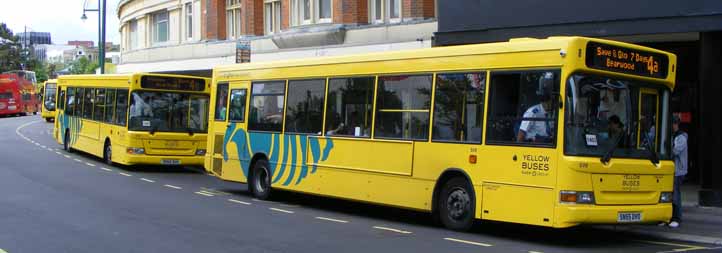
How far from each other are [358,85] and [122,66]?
3135 cm

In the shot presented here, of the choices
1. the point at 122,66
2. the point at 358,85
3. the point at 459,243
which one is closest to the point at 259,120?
the point at 358,85

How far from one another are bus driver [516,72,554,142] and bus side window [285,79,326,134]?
4.61m

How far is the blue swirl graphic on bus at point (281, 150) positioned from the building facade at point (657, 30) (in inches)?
224

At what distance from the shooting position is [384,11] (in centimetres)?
2466

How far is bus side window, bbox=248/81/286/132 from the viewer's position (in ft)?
52.5

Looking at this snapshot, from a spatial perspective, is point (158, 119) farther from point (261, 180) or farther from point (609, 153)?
point (609, 153)

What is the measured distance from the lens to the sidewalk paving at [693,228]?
12.4 meters

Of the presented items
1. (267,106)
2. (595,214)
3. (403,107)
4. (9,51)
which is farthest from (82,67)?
(595,214)

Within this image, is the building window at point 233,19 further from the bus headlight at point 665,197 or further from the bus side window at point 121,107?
the bus headlight at point 665,197

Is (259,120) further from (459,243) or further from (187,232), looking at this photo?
(459,243)

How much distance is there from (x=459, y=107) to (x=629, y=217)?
2.72 m

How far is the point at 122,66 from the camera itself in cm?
4303

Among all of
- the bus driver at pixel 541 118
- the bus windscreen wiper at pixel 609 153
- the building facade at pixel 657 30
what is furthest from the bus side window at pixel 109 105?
the bus windscreen wiper at pixel 609 153

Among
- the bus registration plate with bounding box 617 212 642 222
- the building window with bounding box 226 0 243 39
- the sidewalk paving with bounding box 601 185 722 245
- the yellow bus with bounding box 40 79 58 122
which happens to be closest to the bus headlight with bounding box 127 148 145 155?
the building window with bounding box 226 0 243 39
